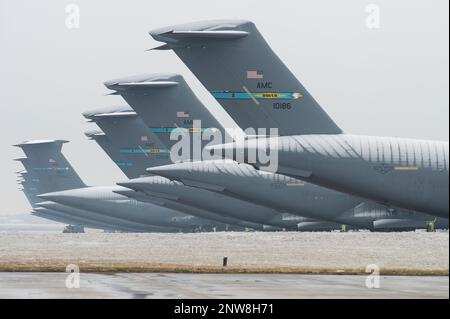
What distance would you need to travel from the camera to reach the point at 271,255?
46.2m

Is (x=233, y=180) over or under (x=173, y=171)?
under

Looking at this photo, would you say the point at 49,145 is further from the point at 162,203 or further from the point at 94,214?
the point at 162,203

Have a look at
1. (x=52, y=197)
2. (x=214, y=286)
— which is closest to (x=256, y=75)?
(x=214, y=286)

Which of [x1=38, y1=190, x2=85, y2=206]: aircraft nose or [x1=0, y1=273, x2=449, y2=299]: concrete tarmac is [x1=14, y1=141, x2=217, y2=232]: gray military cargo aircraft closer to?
[x1=38, y1=190, x2=85, y2=206]: aircraft nose

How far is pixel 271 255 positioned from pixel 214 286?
68.7ft

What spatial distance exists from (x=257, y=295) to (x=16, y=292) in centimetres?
622

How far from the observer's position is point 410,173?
32.9m

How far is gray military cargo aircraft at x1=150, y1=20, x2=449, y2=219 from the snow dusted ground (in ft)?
11.4

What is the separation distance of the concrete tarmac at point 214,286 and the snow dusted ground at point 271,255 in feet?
11.1

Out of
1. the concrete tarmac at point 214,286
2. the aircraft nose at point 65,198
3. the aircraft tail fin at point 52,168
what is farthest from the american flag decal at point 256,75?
the aircraft tail fin at point 52,168

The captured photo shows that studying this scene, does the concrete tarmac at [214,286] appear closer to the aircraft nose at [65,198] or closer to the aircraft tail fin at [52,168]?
the aircraft nose at [65,198]

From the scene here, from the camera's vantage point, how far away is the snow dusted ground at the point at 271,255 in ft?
122

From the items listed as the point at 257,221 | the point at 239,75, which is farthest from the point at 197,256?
the point at 239,75

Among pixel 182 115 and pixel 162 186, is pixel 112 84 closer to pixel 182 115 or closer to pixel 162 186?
pixel 182 115
